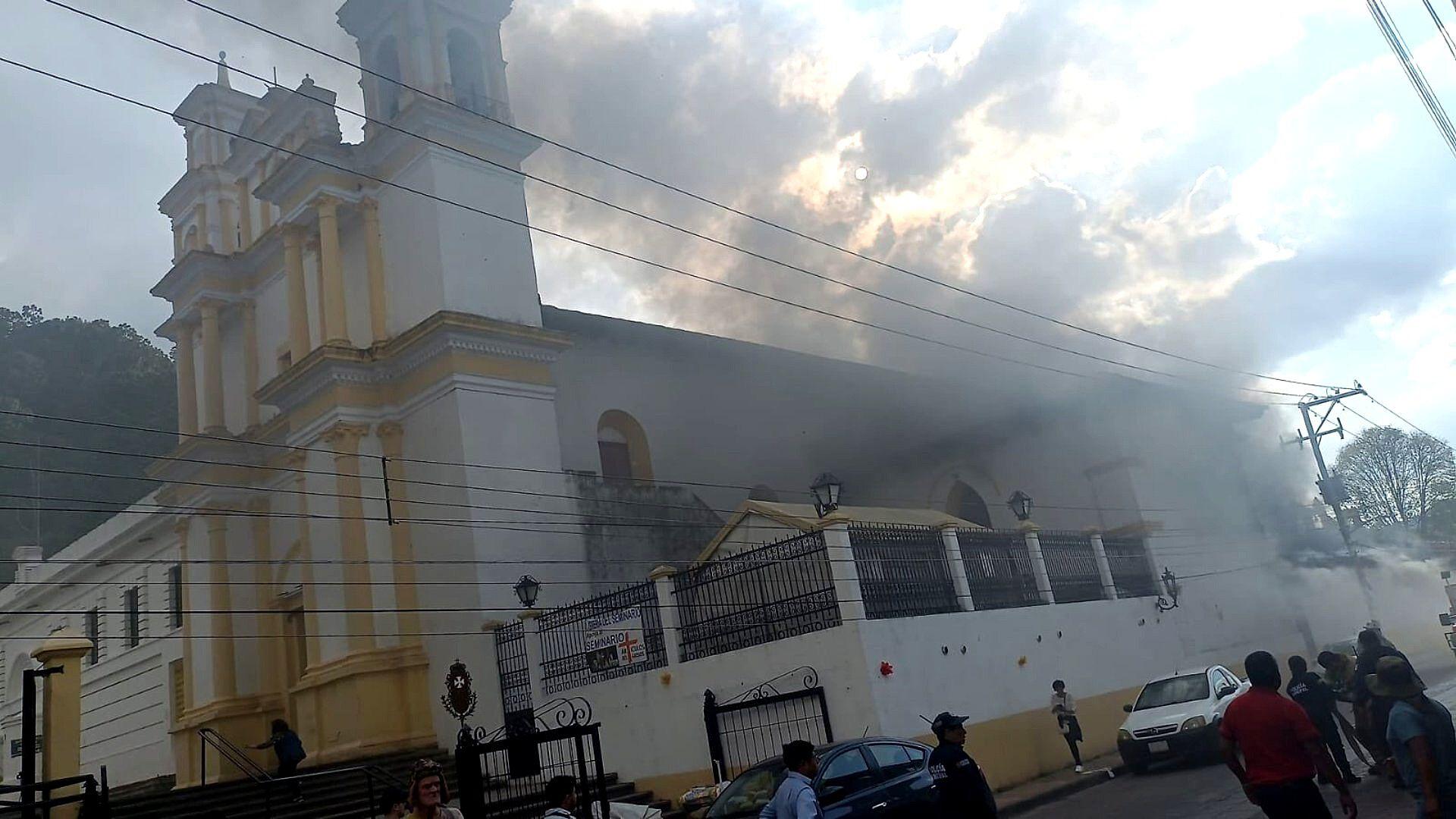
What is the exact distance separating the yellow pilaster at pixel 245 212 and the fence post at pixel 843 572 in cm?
2012

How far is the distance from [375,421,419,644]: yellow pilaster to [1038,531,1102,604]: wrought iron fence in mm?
11779

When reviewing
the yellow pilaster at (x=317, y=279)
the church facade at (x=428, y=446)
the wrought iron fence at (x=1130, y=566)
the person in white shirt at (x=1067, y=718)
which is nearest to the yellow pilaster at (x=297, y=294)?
the church facade at (x=428, y=446)

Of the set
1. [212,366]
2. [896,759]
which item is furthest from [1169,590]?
[212,366]

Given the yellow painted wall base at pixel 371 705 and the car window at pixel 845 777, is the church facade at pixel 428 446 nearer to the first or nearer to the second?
the yellow painted wall base at pixel 371 705

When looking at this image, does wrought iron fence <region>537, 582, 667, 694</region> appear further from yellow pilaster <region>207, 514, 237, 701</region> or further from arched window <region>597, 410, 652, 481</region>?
yellow pilaster <region>207, 514, 237, 701</region>

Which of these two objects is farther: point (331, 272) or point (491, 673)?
point (331, 272)

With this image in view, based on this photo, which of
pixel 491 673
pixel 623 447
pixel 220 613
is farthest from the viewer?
pixel 623 447

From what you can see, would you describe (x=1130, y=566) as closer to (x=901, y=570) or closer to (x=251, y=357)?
(x=901, y=570)

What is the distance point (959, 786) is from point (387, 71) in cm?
2222

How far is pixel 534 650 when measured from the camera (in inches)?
695

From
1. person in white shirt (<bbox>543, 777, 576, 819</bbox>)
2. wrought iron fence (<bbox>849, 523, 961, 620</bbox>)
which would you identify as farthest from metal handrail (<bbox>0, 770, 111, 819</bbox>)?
wrought iron fence (<bbox>849, 523, 961, 620</bbox>)

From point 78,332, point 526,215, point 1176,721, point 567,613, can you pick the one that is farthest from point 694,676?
point 78,332

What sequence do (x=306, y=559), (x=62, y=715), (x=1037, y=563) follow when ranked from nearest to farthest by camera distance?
1. (x=62, y=715)
2. (x=1037, y=563)
3. (x=306, y=559)

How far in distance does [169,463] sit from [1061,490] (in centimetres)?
2254
